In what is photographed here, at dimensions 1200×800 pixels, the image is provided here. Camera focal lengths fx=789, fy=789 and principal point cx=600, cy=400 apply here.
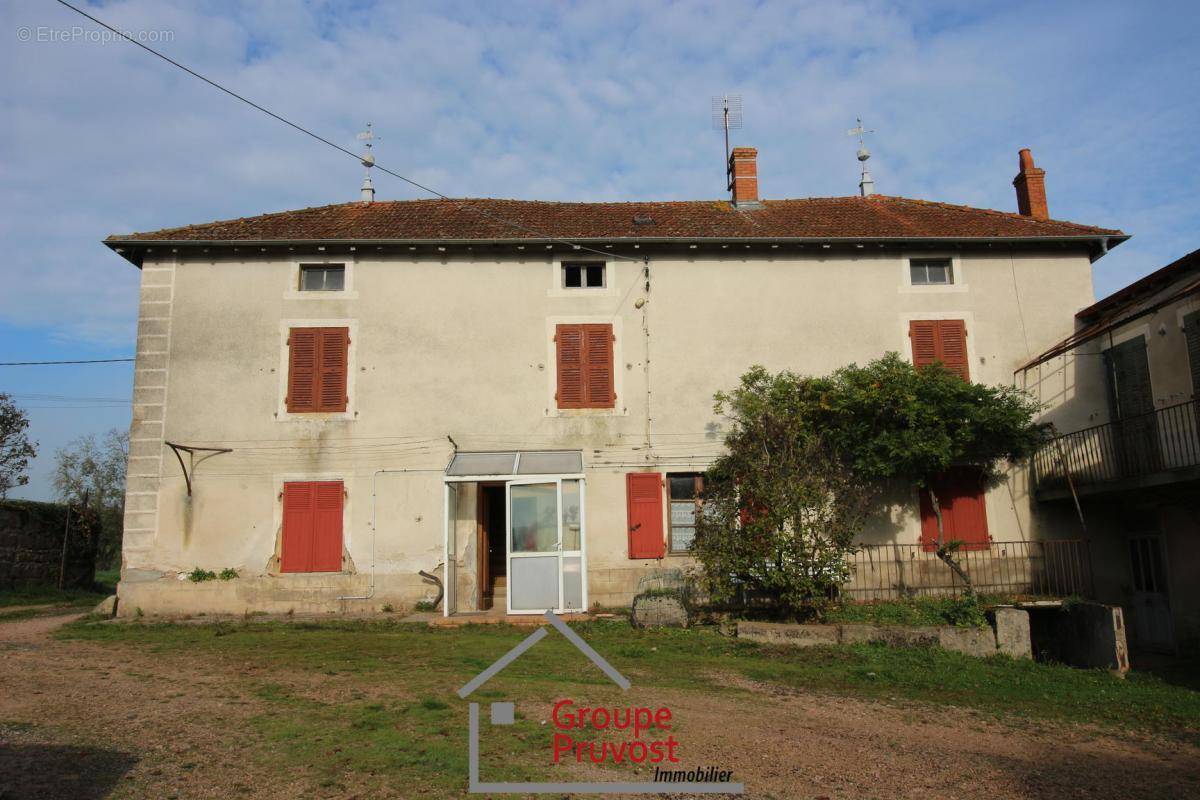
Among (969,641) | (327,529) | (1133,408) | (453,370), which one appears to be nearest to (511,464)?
(453,370)

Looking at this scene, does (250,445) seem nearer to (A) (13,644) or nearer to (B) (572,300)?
(A) (13,644)

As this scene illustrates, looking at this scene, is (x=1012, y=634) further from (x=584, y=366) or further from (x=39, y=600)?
(x=39, y=600)

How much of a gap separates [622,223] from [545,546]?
5912 mm

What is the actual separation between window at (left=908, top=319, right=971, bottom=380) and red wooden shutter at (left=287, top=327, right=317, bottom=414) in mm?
9776

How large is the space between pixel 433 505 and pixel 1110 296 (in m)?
11.2

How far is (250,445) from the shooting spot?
12438 mm

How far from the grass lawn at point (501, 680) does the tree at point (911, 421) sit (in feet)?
9.78

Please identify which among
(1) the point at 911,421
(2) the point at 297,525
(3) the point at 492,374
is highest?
(3) the point at 492,374

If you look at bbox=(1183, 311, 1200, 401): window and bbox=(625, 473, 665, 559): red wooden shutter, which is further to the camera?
bbox=(625, 473, 665, 559): red wooden shutter

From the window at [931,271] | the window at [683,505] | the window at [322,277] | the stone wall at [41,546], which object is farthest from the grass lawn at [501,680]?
the stone wall at [41,546]

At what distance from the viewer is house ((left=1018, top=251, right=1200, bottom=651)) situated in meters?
10.7

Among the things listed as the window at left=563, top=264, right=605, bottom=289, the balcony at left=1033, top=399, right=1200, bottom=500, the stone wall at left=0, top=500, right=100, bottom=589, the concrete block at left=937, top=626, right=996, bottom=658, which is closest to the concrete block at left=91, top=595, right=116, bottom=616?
the stone wall at left=0, top=500, right=100, bottom=589

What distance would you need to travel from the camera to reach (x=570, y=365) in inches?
505

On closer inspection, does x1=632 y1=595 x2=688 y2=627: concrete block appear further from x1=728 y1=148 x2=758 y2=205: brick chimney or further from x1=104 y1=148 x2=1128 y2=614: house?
x1=728 y1=148 x2=758 y2=205: brick chimney
